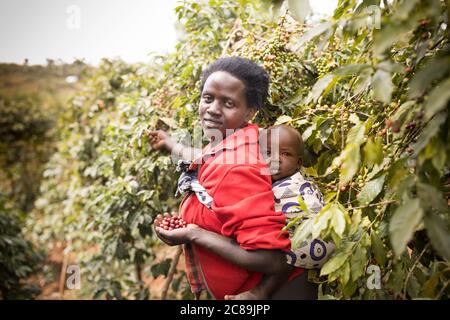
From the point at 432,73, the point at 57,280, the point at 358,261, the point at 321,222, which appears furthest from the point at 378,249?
the point at 57,280

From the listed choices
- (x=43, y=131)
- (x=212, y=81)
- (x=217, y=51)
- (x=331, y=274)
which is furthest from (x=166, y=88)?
(x=43, y=131)

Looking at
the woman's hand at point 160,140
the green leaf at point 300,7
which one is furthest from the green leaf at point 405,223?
the woman's hand at point 160,140

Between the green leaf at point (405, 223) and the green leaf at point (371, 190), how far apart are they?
1.05 feet

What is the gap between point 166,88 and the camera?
2.59 metres

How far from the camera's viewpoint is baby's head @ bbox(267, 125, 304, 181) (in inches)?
66.2

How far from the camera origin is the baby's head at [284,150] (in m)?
1.68

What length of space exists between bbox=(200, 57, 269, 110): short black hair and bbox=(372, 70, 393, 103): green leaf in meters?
0.66

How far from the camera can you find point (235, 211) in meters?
1.45

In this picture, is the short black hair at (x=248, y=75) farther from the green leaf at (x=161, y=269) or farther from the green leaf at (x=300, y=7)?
the green leaf at (x=161, y=269)

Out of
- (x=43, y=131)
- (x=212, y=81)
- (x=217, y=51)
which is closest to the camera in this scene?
(x=212, y=81)

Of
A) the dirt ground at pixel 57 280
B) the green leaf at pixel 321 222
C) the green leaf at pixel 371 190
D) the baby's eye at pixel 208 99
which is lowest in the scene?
the dirt ground at pixel 57 280

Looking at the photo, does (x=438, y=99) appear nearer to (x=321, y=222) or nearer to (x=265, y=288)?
(x=321, y=222)
